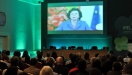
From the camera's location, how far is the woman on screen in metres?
14.7

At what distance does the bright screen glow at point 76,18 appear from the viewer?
48.0 feet

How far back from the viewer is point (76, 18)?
14.8 metres

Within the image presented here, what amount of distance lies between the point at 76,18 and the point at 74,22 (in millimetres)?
271

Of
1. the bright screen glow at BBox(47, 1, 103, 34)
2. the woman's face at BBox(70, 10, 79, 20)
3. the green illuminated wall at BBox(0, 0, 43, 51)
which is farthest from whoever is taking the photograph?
the woman's face at BBox(70, 10, 79, 20)

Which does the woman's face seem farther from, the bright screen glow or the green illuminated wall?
the green illuminated wall

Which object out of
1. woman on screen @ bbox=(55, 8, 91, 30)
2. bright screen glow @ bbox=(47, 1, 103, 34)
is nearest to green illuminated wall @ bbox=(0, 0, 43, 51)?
bright screen glow @ bbox=(47, 1, 103, 34)

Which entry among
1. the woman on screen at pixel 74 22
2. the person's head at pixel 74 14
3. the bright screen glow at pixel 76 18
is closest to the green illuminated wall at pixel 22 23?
the bright screen glow at pixel 76 18

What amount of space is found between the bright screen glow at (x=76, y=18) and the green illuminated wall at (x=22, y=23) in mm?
1660

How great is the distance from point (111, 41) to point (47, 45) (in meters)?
4.13

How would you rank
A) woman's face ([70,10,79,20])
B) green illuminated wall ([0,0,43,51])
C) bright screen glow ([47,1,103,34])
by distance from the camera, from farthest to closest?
woman's face ([70,10,79,20]) → bright screen glow ([47,1,103,34]) → green illuminated wall ([0,0,43,51])

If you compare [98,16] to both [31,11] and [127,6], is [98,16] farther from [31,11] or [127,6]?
[31,11]

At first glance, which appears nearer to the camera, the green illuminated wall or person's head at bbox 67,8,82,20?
the green illuminated wall

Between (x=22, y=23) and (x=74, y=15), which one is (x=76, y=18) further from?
(x=22, y=23)

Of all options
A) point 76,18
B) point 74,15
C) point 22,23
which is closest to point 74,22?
point 76,18
